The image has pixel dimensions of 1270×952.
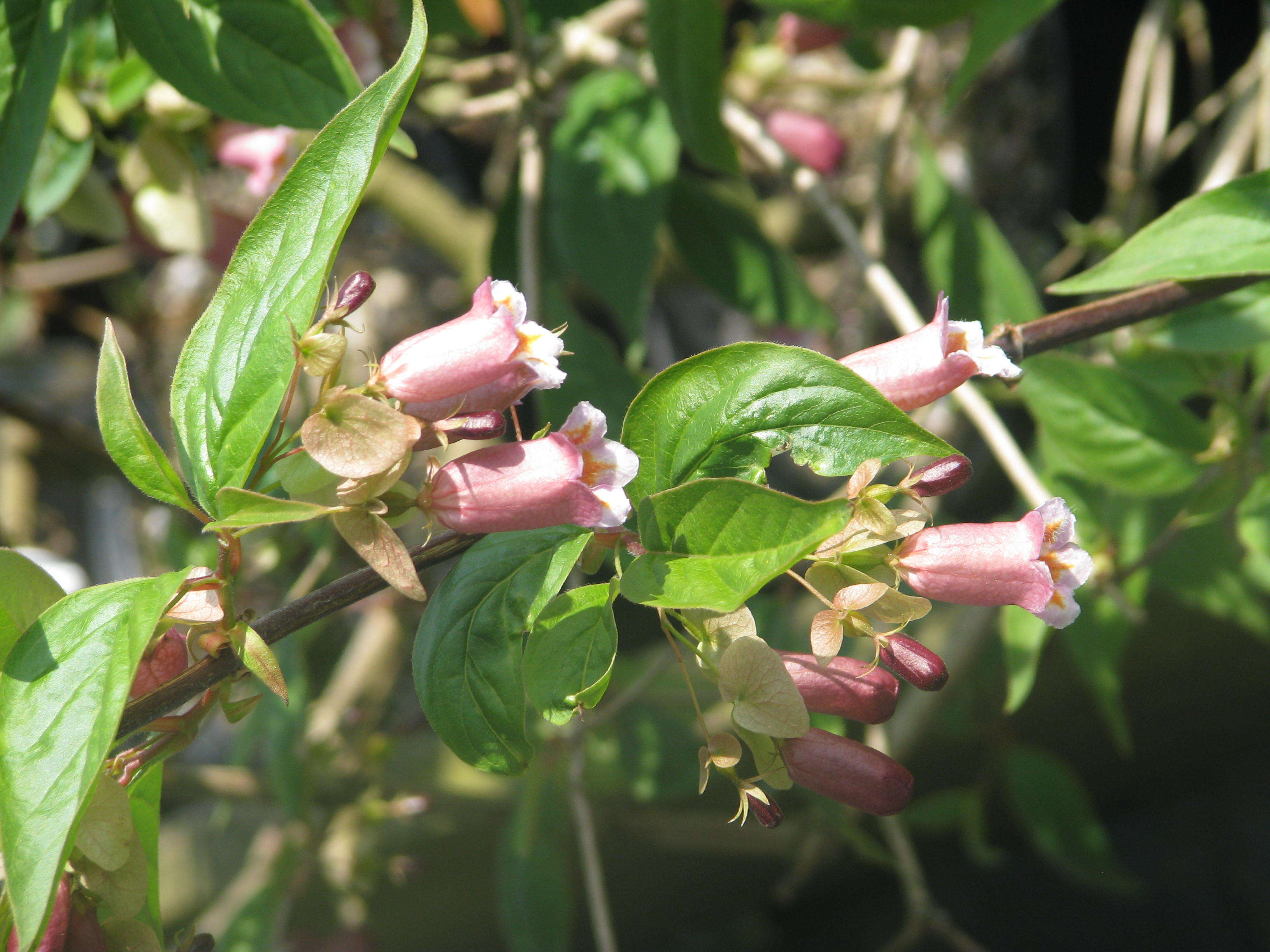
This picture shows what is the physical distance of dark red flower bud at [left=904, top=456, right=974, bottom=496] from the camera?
384mm

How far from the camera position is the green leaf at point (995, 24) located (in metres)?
0.58

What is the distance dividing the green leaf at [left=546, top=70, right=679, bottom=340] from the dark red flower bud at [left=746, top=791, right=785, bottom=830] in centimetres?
49

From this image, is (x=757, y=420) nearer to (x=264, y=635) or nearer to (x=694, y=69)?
(x=264, y=635)

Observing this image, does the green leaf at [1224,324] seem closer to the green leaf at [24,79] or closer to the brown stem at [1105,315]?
the brown stem at [1105,315]

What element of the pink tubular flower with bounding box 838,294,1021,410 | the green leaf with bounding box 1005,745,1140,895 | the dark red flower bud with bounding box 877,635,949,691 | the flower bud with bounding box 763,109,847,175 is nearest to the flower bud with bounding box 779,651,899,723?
the dark red flower bud with bounding box 877,635,949,691

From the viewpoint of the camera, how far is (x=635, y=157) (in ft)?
2.81

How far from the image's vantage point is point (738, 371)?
37cm

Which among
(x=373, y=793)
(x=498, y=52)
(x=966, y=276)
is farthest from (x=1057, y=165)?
(x=373, y=793)

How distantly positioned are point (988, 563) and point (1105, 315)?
138 millimetres

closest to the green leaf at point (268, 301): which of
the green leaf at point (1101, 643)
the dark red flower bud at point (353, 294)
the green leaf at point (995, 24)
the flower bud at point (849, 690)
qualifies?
the dark red flower bud at point (353, 294)

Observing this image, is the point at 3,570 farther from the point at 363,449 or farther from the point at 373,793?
the point at 373,793

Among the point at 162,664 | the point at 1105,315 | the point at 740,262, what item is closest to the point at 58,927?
the point at 162,664

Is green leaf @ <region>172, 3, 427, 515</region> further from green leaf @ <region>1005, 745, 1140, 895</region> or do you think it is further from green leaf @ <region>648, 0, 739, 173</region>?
green leaf @ <region>1005, 745, 1140, 895</region>

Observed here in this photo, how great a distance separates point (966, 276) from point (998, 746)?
540mm
